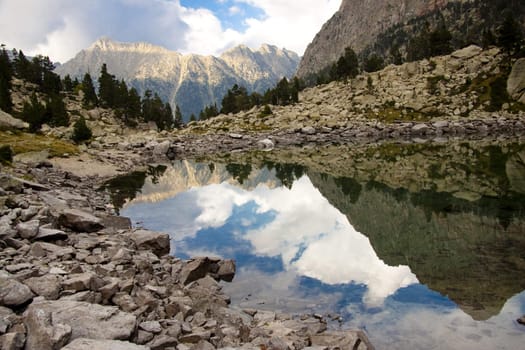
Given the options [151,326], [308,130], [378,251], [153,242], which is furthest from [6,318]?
[308,130]

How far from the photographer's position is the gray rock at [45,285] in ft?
33.2

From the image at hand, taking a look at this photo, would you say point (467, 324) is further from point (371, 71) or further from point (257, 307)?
point (371, 71)

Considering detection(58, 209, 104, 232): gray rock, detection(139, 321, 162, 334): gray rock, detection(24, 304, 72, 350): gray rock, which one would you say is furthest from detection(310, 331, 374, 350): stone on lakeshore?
detection(58, 209, 104, 232): gray rock

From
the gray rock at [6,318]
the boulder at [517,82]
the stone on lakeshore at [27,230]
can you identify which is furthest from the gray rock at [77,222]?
the boulder at [517,82]

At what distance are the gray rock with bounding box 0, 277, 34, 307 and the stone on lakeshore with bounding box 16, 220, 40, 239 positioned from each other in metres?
5.63

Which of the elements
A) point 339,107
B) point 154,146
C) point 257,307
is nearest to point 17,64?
point 154,146

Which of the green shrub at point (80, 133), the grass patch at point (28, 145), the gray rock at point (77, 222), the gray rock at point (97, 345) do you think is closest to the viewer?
the gray rock at point (97, 345)

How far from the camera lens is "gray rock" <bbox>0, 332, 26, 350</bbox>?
287 inches

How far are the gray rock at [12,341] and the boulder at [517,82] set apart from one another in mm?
108247

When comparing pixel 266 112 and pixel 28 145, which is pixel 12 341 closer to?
pixel 28 145

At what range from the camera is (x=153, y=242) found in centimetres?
1916

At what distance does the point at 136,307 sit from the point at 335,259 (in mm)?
11121

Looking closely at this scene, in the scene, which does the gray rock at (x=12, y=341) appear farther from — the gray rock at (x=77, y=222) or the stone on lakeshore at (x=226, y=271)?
the gray rock at (x=77, y=222)

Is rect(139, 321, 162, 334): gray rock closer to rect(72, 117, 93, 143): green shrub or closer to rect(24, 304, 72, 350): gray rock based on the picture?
rect(24, 304, 72, 350): gray rock
